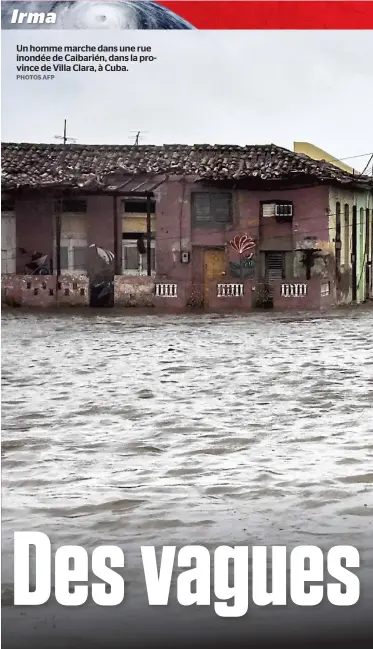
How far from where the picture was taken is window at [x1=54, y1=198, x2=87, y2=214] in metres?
3.09

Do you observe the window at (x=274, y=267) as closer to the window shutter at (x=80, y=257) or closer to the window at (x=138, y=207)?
the window at (x=138, y=207)

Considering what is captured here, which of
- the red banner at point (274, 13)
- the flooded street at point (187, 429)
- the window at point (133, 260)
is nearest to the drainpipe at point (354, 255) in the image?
the flooded street at point (187, 429)

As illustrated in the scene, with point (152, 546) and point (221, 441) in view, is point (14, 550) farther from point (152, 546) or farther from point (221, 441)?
point (221, 441)

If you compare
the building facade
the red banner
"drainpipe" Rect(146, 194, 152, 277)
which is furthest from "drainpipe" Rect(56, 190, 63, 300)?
the red banner

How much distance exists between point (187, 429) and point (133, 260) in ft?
1.71

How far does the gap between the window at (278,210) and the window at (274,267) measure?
0.12 metres

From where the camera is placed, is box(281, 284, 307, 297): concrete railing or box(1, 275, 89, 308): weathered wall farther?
box(281, 284, 307, 297): concrete railing

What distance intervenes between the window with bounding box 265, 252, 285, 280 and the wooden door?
0.41 feet

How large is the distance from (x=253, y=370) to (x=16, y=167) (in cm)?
130

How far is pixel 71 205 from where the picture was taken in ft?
10.3

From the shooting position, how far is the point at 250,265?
9.86ft

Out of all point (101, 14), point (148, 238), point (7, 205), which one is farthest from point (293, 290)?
point (101, 14)

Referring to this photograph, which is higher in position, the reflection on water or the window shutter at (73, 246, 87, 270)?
the window shutter at (73, 246, 87, 270)

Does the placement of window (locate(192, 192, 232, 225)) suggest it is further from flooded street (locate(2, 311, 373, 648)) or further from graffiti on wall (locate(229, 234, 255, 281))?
flooded street (locate(2, 311, 373, 648))
